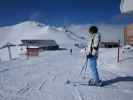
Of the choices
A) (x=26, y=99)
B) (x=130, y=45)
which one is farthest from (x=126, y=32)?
(x=26, y=99)

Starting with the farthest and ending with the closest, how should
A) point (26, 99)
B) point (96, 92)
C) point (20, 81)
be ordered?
point (20, 81) < point (96, 92) < point (26, 99)

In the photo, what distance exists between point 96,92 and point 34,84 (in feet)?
6.98

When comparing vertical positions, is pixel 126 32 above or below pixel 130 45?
above

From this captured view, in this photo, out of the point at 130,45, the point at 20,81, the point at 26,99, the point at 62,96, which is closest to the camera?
the point at 26,99

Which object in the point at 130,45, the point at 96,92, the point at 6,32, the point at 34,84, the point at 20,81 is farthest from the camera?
the point at 6,32

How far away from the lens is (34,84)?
24.2 feet

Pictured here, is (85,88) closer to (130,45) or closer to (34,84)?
(34,84)

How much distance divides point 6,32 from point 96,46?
186 m

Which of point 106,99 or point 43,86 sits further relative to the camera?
point 43,86

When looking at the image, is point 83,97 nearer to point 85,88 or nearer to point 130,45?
point 85,88

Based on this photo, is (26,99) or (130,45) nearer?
(26,99)

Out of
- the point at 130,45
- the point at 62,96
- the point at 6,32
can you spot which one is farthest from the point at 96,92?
the point at 6,32

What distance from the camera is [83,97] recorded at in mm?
5887

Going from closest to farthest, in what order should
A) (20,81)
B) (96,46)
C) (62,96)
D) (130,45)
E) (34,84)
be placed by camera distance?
(62,96) < (96,46) < (34,84) < (20,81) < (130,45)
